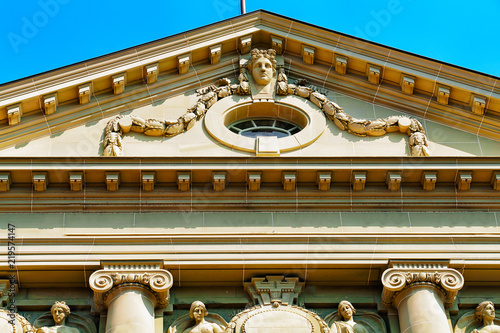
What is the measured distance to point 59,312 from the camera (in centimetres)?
1869

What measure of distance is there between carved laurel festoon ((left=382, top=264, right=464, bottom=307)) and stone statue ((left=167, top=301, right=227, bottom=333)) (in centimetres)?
310

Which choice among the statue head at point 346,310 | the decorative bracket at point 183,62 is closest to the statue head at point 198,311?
the statue head at point 346,310

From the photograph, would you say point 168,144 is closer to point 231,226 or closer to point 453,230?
point 231,226

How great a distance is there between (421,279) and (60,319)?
6.63 m

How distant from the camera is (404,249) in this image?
19688 mm

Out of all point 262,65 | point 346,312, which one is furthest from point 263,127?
point 346,312

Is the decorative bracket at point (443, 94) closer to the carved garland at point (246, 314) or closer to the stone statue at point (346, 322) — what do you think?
the stone statue at point (346, 322)

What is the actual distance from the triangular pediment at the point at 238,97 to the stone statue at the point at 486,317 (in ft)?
13.2

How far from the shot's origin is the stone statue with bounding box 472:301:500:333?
18.7 m

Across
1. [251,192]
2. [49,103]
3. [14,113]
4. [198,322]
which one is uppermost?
[49,103]

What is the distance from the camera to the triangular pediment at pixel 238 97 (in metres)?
21.8

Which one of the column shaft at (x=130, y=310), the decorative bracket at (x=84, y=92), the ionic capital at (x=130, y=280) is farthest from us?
the decorative bracket at (x=84, y=92)

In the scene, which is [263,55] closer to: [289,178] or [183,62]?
[183,62]

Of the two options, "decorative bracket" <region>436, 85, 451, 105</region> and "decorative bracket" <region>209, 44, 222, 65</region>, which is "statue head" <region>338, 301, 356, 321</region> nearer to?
"decorative bracket" <region>436, 85, 451, 105</region>
